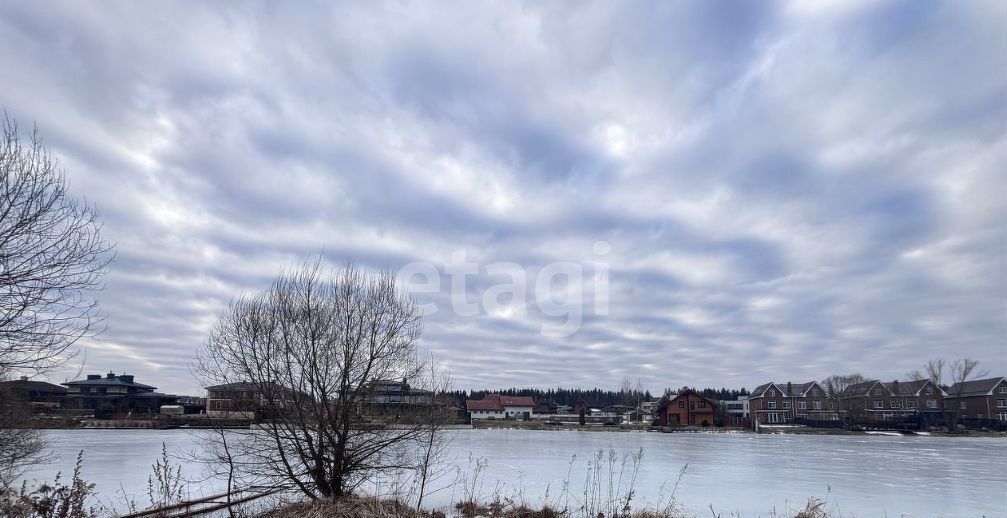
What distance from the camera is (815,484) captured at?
19984 millimetres

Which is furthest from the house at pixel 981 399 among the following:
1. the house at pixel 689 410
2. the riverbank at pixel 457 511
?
the riverbank at pixel 457 511

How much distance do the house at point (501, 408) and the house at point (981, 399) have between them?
6604cm

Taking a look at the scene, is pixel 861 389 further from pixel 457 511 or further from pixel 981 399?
pixel 457 511

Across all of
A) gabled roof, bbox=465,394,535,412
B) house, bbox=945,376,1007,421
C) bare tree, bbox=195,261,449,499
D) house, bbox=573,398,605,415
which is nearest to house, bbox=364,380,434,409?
bare tree, bbox=195,261,449,499

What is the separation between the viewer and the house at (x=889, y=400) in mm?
86375

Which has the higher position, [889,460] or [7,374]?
[7,374]

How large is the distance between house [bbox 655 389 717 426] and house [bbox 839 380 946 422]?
19701mm

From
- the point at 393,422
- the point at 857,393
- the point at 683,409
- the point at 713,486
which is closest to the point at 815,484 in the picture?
the point at 713,486

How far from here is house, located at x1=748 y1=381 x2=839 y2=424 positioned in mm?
90125

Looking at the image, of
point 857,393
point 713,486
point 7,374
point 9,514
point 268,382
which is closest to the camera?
point 9,514

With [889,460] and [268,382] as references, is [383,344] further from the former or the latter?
[889,460]

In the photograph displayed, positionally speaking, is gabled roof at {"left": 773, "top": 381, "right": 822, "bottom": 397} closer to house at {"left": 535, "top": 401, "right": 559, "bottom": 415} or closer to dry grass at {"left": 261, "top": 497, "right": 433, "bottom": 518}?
house at {"left": 535, "top": 401, "right": 559, "bottom": 415}

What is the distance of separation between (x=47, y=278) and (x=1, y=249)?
2.07ft

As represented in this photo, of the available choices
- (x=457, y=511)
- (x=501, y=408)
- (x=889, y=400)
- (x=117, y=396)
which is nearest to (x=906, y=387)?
(x=889, y=400)
